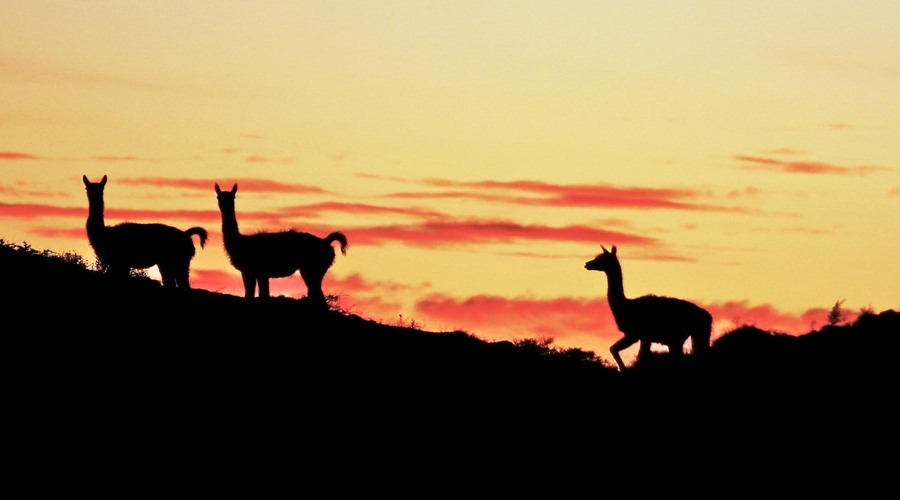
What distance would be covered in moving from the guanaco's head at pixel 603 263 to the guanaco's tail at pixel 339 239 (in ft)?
15.7

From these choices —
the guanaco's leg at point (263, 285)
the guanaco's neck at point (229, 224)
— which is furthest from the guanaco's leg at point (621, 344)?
the guanaco's neck at point (229, 224)

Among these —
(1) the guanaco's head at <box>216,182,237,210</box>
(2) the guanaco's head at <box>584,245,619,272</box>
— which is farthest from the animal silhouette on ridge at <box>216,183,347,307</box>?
(2) the guanaco's head at <box>584,245,619,272</box>

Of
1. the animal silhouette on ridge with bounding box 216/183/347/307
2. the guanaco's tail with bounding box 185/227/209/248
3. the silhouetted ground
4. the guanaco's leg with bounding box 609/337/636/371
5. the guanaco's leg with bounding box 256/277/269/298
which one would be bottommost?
the silhouetted ground

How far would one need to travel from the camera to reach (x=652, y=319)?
1080 inches

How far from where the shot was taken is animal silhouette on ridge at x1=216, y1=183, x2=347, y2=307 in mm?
26761

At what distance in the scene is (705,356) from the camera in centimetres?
2481

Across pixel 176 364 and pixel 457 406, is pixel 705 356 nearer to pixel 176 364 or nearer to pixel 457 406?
pixel 457 406

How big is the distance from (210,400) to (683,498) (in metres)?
6.72

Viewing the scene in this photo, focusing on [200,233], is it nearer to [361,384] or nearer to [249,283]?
[249,283]

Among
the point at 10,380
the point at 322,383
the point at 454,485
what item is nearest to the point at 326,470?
the point at 454,485

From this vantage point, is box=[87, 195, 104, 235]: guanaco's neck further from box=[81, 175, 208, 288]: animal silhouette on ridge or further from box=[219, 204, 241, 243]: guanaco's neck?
box=[219, 204, 241, 243]: guanaco's neck

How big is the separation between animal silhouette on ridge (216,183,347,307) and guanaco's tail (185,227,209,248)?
2076 mm

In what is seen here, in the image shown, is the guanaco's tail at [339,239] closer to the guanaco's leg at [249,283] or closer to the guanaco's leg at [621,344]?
the guanaco's leg at [249,283]

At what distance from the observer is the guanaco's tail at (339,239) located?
93.1ft
